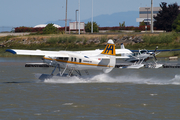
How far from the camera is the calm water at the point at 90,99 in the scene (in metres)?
12.0

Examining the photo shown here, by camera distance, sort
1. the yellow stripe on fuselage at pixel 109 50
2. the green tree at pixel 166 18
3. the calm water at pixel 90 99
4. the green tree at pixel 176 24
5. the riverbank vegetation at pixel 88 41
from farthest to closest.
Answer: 1. the green tree at pixel 166 18
2. the green tree at pixel 176 24
3. the riverbank vegetation at pixel 88 41
4. the yellow stripe on fuselage at pixel 109 50
5. the calm water at pixel 90 99

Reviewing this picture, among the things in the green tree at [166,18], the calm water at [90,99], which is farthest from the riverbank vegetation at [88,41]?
the calm water at [90,99]

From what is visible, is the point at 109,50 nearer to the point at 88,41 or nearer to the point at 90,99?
the point at 90,99

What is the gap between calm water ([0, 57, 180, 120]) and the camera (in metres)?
12.0

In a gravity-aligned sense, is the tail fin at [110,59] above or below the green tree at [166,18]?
below

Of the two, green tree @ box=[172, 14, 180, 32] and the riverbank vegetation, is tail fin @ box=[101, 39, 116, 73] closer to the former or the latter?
the riverbank vegetation

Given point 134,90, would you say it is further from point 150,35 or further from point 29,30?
point 29,30

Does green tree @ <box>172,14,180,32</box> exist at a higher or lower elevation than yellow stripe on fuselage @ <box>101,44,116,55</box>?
higher

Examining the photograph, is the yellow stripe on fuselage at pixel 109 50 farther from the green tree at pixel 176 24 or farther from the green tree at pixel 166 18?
the green tree at pixel 166 18

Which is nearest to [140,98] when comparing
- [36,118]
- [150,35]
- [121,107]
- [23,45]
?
[121,107]

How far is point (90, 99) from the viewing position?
49.0ft

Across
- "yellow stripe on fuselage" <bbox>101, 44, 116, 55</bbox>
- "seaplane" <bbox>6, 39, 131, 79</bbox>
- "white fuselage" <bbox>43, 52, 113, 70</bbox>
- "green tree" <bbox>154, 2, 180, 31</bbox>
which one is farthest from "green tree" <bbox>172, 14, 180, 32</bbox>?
"white fuselage" <bbox>43, 52, 113, 70</bbox>

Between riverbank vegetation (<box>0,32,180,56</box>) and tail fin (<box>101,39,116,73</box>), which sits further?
riverbank vegetation (<box>0,32,180,56</box>)

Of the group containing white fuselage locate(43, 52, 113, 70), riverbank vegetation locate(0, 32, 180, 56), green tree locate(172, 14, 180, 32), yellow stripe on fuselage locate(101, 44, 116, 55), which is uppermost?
green tree locate(172, 14, 180, 32)
